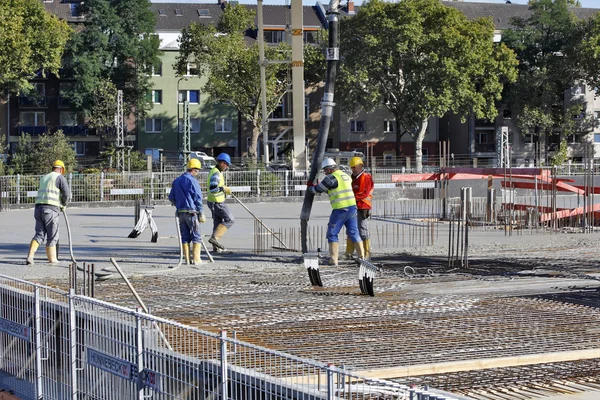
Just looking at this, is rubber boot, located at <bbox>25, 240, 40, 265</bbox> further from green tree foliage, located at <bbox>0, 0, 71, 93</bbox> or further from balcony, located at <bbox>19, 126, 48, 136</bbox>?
balcony, located at <bbox>19, 126, 48, 136</bbox>

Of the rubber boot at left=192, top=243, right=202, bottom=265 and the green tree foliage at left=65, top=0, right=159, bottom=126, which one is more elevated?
the green tree foliage at left=65, top=0, right=159, bottom=126

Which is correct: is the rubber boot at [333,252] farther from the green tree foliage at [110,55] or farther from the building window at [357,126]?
the building window at [357,126]

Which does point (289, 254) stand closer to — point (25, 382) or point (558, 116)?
point (25, 382)

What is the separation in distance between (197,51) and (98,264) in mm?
51816

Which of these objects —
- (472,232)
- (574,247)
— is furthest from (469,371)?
(472,232)

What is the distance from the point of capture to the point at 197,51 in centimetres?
6688

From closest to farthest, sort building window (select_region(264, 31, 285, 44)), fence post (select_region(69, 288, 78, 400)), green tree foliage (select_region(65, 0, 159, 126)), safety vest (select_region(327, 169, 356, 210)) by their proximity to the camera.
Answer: fence post (select_region(69, 288, 78, 400)), safety vest (select_region(327, 169, 356, 210)), green tree foliage (select_region(65, 0, 159, 126)), building window (select_region(264, 31, 285, 44))

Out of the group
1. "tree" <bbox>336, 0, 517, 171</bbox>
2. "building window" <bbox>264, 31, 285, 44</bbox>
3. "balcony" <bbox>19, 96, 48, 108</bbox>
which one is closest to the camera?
"tree" <bbox>336, 0, 517, 171</bbox>

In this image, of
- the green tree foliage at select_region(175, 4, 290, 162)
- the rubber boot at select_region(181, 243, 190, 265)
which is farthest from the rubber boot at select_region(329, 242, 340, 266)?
the green tree foliage at select_region(175, 4, 290, 162)

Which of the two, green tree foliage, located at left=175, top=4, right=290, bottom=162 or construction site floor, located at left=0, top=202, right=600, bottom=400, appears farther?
green tree foliage, located at left=175, top=4, right=290, bottom=162

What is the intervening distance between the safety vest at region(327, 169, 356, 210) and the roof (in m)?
62.8

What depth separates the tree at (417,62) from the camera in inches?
2466

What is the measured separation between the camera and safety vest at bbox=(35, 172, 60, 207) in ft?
51.0

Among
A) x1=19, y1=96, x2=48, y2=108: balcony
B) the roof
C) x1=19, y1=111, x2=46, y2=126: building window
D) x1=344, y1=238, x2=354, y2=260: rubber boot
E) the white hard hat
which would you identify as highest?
the roof
